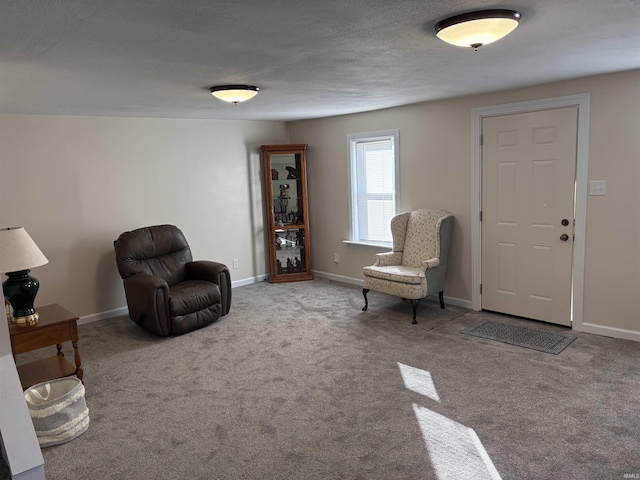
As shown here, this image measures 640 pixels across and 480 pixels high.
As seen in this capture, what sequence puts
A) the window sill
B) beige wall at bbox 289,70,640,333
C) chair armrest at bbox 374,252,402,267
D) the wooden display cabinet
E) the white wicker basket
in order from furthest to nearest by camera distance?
the wooden display cabinet, the window sill, chair armrest at bbox 374,252,402,267, beige wall at bbox 289,70,640,333, the white wicker basket

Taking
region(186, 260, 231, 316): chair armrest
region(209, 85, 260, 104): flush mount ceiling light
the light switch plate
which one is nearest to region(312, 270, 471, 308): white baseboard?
the light switch plate

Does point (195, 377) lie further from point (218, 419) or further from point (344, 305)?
point (344, 305)

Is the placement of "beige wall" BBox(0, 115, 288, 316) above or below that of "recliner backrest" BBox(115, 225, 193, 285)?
above

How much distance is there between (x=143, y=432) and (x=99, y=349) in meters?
1.63

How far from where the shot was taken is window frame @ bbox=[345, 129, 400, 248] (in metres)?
5.35

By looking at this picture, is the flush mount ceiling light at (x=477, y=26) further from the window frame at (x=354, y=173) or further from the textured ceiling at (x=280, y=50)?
the window frame at (x=354, y=173)

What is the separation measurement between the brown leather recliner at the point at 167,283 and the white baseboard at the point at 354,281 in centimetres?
184

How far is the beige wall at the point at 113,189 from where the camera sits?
14.9 feet

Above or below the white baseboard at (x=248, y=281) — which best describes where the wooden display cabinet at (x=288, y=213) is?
above

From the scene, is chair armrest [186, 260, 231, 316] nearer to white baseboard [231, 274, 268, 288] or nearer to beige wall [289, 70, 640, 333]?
white baseboard [231, 274, 268, 288]

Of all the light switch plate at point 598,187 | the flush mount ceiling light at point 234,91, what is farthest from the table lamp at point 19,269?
the light switch plate at point 598,187

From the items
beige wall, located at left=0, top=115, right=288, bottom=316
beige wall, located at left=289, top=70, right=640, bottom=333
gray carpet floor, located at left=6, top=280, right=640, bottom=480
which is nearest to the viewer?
gray carpet floor, located at left=6, top=280, right=640, bottom=480

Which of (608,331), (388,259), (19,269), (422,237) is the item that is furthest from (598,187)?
(19,269)

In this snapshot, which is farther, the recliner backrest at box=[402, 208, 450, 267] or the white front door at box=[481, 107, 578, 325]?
the recliner backrest at box=[402, 208, 450, 267]
